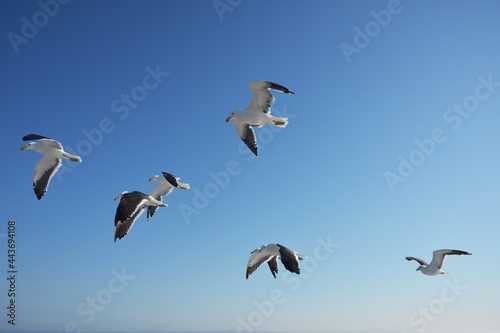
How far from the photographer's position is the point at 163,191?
23828mm

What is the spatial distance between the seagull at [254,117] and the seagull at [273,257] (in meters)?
A: 4.20

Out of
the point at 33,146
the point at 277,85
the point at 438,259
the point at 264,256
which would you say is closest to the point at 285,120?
the point at 277,85

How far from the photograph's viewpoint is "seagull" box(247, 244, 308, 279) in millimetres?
17094

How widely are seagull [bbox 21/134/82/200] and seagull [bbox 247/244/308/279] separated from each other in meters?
8.06

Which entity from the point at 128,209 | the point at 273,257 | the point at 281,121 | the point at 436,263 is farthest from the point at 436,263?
the point at 128,209

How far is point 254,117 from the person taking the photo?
21.1 metres

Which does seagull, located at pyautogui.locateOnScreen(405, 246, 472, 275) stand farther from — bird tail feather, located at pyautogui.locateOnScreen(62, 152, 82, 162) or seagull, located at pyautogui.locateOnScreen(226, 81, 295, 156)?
bird tail feather, located at pyautogui.locateOnScreen(62, 152, 82, 162)

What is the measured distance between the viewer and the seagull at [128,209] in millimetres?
16938

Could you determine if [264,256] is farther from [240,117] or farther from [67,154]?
[67,154]

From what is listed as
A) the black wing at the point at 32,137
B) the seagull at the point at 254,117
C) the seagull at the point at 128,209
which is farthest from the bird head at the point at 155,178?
the black wing at the point at 32,137

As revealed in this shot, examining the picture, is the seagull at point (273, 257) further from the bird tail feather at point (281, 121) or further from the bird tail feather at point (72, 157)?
the bird tail feather at point (72, 157)

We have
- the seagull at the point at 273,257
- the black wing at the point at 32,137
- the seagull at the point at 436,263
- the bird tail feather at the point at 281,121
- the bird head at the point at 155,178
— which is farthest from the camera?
the seagull at the point at 436,263

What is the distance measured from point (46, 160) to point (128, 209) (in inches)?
194

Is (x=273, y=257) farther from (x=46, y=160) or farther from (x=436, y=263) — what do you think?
(x=436, y=263)
